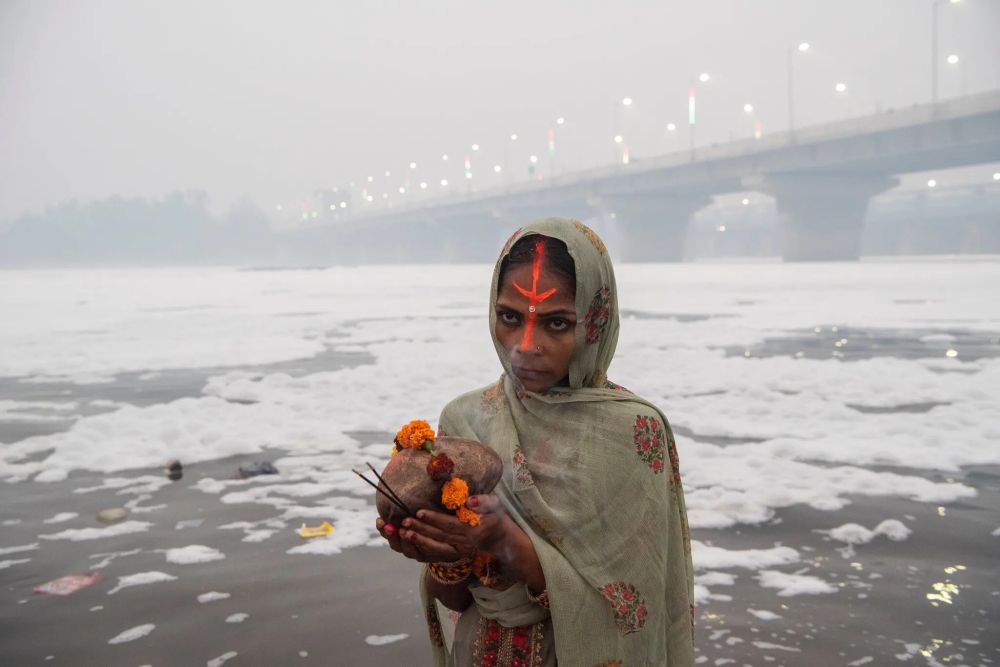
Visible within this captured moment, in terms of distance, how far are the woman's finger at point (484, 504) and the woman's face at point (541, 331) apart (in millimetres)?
312

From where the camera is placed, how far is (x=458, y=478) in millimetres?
1675

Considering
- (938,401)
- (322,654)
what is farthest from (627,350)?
(322,654)

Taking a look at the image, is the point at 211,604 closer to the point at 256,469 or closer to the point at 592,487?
the point at 256,469

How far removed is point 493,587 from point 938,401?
29.0ft

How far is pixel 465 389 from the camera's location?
10.3 meters

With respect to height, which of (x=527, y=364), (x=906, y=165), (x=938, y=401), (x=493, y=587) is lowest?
(x=938, y=401)

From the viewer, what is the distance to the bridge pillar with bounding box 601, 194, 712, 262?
6856cm

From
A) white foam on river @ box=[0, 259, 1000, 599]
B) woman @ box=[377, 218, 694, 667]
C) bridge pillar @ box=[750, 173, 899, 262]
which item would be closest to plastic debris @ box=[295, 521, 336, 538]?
white foam on river @ box=[0, 259, 1000, 599]

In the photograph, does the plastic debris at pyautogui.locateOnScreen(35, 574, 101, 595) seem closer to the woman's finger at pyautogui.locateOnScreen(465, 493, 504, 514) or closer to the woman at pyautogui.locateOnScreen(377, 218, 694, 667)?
the woman at pyautogui.locateOnScreen(377, 218, 694, 667)

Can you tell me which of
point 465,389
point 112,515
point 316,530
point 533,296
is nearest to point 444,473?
point 533,296

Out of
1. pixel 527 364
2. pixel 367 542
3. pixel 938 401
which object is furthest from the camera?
pixel 938 401

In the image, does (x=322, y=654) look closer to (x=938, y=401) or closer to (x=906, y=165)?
(x=938, y=401)

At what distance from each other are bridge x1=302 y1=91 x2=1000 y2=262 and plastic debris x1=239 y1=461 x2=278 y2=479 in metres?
43.9

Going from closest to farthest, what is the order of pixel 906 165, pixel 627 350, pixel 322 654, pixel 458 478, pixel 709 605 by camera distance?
pixel 458 478, pixel 322 654, pixel 709 605, pixel 627 350, pixel 906 165
